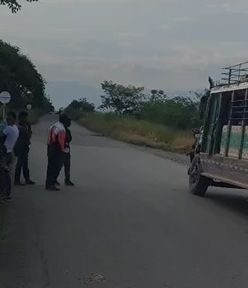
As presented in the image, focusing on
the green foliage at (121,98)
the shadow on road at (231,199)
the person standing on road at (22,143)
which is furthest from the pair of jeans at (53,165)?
the green foliage at (121,98)

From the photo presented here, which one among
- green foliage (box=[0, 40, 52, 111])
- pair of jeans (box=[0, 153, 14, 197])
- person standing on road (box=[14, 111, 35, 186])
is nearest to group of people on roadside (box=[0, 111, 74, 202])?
person standing on road (box=[14, 111, 35, 186])

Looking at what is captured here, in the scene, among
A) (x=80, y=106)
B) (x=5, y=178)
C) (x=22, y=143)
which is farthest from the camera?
(x=80, y=106)

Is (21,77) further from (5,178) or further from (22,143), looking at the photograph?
(5,178)

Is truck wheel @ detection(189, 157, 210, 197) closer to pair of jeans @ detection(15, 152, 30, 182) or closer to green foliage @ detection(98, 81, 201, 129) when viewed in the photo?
pair of jeans @ detection(15, 152, 30, 182)

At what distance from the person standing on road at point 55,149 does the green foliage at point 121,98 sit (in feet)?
247

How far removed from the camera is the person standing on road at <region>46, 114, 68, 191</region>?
17.0 m

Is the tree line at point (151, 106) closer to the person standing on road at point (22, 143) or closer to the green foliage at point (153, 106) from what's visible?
the green foliage at point (153, 106)

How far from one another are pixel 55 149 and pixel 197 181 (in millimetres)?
3363

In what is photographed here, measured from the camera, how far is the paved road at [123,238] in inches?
320

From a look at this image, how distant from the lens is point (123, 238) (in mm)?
10562

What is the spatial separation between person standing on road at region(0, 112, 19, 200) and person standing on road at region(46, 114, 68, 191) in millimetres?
1780

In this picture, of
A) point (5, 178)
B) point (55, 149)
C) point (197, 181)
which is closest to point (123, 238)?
point (5, 178)

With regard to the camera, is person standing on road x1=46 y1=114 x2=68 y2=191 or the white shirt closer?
the white shirt

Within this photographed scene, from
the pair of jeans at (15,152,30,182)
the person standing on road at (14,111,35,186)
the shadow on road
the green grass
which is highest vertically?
the person standing on road at (14,111,35,186)
